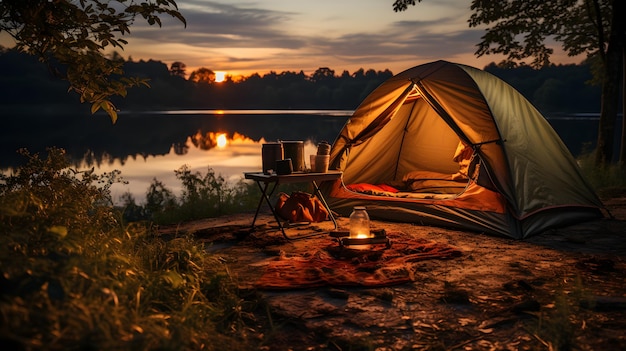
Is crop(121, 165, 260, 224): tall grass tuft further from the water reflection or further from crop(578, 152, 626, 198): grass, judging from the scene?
crop(578, 152, 626, 198): grass

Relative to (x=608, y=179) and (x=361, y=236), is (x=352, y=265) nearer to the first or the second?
(x=361, y=236)

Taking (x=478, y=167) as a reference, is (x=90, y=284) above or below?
below

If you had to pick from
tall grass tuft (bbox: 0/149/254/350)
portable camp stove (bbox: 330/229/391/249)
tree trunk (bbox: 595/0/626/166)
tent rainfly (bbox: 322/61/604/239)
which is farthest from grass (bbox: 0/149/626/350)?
tree trunk (bbox: 595/0/626/166)

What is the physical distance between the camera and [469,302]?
374cm

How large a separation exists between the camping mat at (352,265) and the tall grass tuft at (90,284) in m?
0.52

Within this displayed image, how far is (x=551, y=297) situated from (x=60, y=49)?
361 centimetres

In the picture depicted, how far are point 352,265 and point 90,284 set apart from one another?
8.45ft

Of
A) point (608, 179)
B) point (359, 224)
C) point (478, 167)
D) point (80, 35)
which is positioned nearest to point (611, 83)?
point (608, 179)

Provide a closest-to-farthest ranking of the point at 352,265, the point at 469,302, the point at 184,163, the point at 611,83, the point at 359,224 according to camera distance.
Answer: the point at 469,302 → the point at 352,265 → the point at 359,224 → the point at 611,83 → the point at 184,163

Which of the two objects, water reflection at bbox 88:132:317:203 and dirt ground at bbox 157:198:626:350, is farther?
water reflection at bbox 88:132:317:203

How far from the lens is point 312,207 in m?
6.80

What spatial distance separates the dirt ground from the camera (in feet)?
10.1

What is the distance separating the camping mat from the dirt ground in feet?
0.27

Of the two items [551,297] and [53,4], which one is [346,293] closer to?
[551,297]
